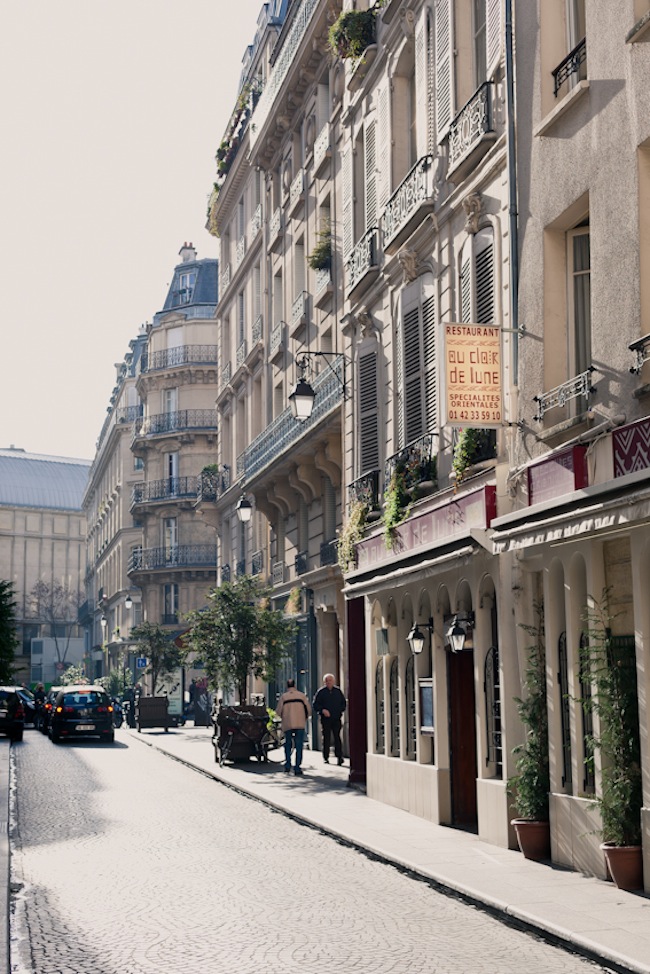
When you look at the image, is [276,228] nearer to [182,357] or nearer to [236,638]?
[236,638]

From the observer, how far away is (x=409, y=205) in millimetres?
18844

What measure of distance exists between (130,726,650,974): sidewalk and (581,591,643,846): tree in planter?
1.93 feet

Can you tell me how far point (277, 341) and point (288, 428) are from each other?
161 inches

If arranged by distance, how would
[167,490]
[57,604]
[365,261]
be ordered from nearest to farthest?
[365,261], [167,490], [57,604]

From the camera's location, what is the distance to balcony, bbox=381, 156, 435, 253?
58.4 feet

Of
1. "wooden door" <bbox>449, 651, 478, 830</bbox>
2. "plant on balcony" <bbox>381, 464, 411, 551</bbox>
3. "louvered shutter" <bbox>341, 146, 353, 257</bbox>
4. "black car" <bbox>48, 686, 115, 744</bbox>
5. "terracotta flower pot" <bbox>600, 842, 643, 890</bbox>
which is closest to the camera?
"terracotta flower pot" <bbox>600, 842, 643, 890</bbox>

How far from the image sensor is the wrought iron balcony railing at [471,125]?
50.5 ft

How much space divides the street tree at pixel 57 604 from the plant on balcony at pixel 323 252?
3826 inches

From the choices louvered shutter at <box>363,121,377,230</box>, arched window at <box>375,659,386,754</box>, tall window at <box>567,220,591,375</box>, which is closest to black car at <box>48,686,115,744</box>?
arched window at <box>375,659,386,754</box>

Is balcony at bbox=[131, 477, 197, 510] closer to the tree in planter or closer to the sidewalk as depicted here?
the sidewalk

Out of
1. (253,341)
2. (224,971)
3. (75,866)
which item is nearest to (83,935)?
(224,971)

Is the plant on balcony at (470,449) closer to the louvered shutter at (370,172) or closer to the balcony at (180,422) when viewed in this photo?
the louvered shutter at (370,172)

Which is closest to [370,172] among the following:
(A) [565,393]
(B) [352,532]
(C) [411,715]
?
(B) [352,532]

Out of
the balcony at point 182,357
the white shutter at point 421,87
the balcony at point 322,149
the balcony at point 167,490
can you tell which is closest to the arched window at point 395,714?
the white shutter at point 421,87
